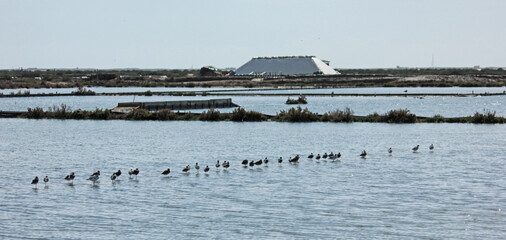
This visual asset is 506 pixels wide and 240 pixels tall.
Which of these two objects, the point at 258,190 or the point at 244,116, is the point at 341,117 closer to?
the point at 244,116

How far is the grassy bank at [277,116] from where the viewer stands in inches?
2479

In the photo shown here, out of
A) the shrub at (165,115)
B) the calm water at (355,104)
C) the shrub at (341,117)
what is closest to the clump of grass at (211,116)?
the shrub at (165,115)

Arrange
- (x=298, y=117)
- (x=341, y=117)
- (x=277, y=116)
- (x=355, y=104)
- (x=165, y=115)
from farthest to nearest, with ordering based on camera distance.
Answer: (x=355, y=104), (x=165, y=115), (x=277, y=116), (x=298, y=117), (x=341, y=117)

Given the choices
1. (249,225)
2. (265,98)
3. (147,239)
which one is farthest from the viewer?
(265,98)

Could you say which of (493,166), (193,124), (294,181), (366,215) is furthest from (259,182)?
(193,124)

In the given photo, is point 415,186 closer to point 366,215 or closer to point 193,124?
point 366,215

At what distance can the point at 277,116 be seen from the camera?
65.1m

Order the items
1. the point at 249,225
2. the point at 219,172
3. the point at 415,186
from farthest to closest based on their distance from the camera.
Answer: the point at 219,172 < the point at 415,186 < the point at 249,225

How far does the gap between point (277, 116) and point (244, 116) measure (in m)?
3.11

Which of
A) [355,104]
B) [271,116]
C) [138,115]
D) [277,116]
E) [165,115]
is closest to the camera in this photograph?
[277,116]

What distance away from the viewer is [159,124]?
217 ft

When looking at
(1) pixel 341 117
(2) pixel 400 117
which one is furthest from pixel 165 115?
(2) pixel 400 117

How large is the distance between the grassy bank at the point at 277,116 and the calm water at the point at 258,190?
10.3m

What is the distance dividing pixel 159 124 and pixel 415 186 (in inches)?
1541
